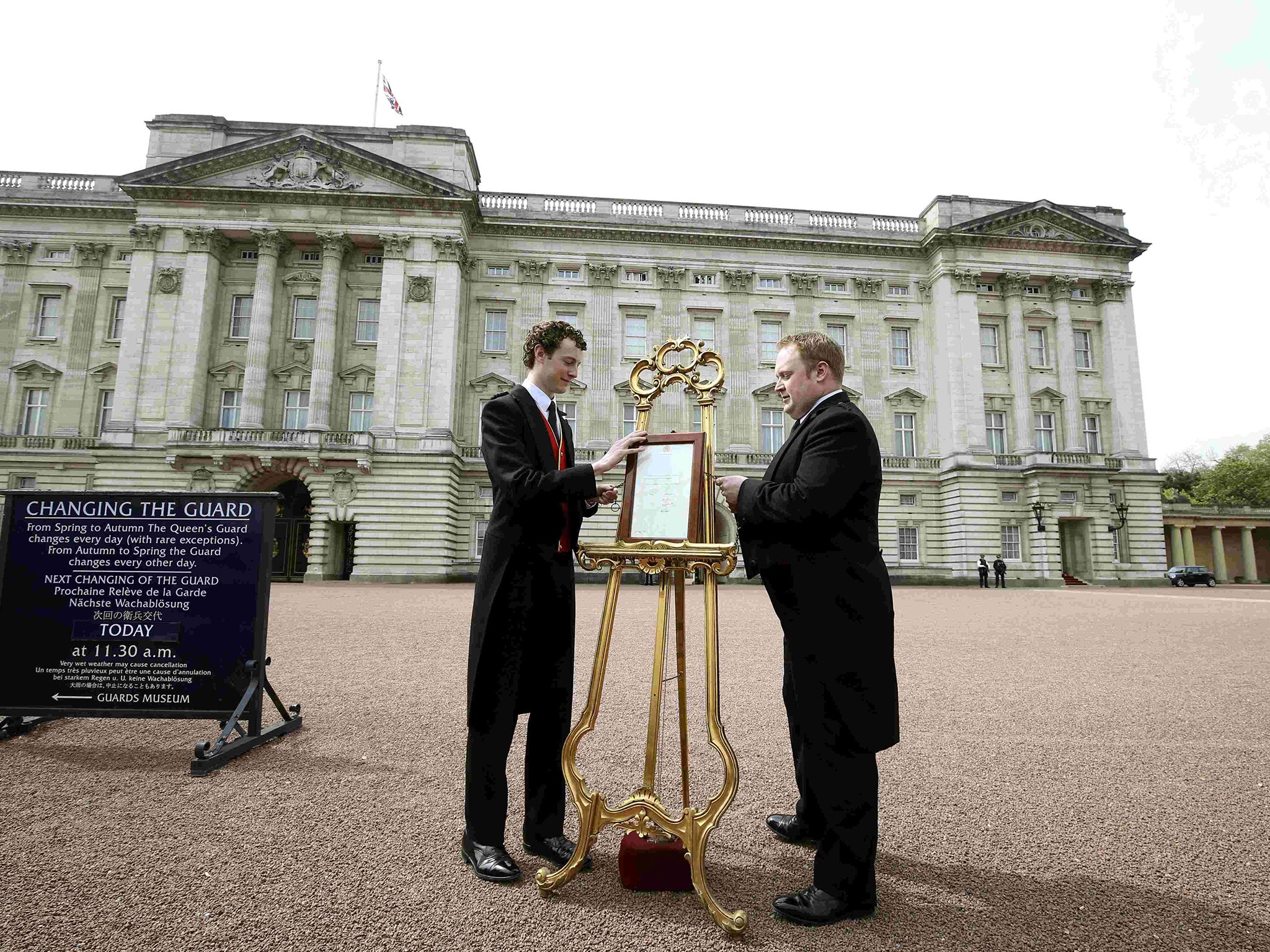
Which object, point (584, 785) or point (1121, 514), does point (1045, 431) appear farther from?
point (584, 785)

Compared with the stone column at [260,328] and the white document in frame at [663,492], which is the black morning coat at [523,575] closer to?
the white document in frame at [663,492]

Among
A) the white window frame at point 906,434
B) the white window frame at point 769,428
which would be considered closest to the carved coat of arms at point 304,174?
the white window frame at point 769,428

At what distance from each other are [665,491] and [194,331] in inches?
1352

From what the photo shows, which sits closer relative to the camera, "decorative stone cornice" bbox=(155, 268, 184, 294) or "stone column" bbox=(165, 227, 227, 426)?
"stone column" bbox=(165, 227, 227, 426)

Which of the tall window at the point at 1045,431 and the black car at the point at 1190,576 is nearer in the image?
the tall window at the point at 1045,431

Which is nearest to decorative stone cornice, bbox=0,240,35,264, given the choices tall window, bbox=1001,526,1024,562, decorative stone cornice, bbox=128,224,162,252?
decorative stone cornice, bbox=128,224,162,252

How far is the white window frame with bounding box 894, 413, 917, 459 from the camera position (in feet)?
116

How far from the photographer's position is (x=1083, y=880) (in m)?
3.26

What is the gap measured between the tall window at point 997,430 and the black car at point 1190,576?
55.5ft

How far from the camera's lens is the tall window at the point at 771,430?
3450 cm

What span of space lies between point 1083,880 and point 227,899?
155 inches

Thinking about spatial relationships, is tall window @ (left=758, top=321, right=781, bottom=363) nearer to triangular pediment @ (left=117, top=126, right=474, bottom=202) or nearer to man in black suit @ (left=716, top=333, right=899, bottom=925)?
triangular pediment @ (left=117, top=126, right=474, bottom=202)

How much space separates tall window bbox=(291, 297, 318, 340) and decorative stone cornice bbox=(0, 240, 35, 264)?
44.5 feet

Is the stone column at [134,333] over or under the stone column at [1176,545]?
over
